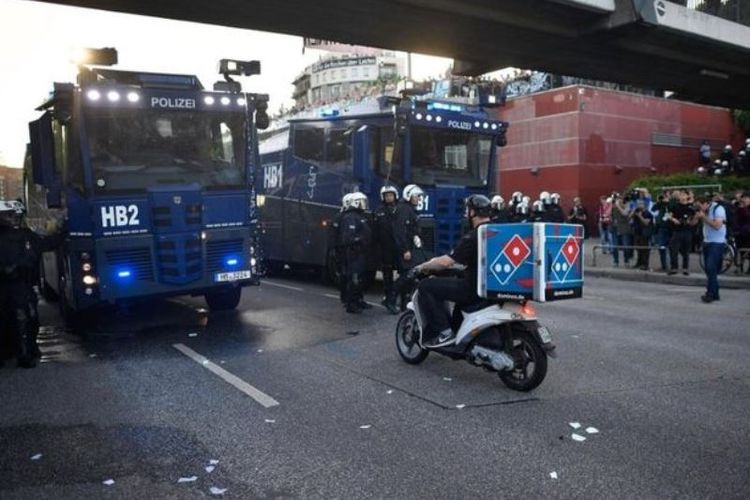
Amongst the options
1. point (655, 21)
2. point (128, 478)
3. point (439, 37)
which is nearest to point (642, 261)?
point (655, 21)

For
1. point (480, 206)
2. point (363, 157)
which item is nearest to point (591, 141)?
point (363, 157)

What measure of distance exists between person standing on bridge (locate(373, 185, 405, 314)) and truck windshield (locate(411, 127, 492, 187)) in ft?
5.83

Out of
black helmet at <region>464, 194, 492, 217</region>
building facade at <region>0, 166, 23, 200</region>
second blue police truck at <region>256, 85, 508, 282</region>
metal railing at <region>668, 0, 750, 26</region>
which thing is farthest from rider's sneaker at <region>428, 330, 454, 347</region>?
building facade at <region>0, 166, 23, 200</region>

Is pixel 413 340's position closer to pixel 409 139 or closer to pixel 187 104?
pixel 187 104

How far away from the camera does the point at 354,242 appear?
10375 mm

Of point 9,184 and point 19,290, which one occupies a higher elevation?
point 9,184

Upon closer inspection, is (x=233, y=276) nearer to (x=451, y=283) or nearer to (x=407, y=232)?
(x=407, y=232)

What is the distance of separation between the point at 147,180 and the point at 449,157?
5764 millimetres

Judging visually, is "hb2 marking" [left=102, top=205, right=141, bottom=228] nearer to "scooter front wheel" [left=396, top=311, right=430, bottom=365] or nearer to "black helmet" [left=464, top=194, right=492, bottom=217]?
"scooter front wheel" [left=396, top=311, right=430, bottom=365]

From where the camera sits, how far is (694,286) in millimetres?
13547

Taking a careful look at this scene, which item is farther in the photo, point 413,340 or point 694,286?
point 694,286

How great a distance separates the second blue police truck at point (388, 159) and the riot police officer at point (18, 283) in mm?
5849

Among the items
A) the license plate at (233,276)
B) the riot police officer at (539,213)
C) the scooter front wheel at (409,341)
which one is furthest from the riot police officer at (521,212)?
the scooter front wheel at (409,341)

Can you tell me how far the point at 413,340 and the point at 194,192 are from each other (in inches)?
147
